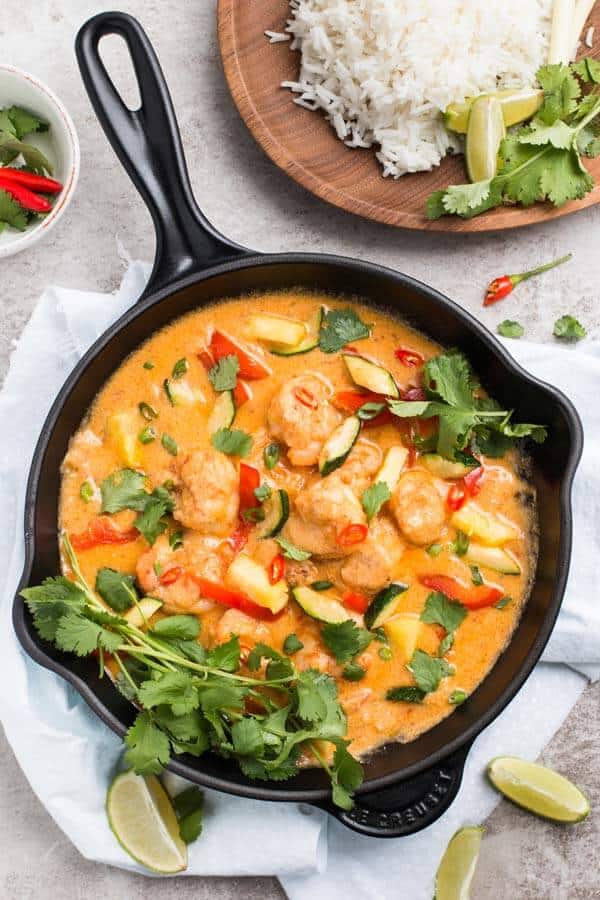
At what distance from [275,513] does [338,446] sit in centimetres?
39

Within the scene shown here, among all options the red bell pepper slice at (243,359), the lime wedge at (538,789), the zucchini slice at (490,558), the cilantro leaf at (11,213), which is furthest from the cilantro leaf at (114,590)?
the lime wedge at (538,789)

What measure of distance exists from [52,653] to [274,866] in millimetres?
1368

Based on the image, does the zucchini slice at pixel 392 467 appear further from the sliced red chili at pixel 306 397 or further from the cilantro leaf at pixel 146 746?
the cilantro leaf at pixel 146 746

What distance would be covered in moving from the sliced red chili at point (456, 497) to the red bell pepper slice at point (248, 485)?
81cm

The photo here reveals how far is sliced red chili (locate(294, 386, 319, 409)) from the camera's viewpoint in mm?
3887

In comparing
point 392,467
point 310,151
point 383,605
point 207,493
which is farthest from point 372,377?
point 310,151

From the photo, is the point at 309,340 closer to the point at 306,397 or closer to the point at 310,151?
the point at 306,397

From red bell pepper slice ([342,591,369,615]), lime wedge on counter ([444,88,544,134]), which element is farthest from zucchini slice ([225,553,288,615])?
lime wedge on counter ([444,88,544,134])

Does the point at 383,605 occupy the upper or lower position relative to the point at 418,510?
lower

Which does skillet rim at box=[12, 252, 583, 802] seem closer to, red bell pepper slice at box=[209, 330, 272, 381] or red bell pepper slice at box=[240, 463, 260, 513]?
red bell pepper slice at box=[209, 330, 272, 381]

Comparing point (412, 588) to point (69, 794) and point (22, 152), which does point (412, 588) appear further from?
point (22, 152)

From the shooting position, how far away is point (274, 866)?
416cm

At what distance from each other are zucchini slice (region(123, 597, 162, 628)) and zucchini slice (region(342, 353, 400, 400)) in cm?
124

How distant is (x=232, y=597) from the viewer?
3928mm
